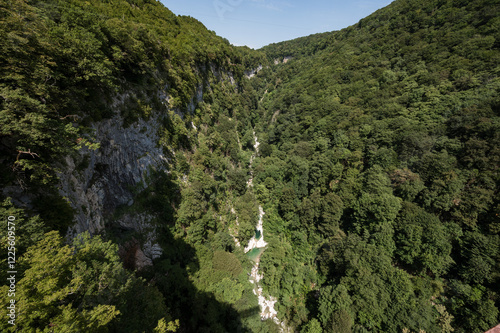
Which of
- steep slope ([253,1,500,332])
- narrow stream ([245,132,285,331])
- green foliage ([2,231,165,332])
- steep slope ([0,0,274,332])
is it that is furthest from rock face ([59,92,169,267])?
steep slope ([253,1,500,332])

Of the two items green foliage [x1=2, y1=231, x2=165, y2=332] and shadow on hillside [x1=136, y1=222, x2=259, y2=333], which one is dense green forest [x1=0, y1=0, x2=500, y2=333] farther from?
shadow on hillside [x1=136, y1=222, x2=259, y2=333]

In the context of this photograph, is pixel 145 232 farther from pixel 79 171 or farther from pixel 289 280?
pixel 289 280

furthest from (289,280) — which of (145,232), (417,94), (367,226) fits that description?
(417,94)

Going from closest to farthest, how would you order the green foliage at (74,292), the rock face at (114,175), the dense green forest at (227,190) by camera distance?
the green foliage at (74,292)
the dense green forest at (227,190)
the rock face at (114,175)

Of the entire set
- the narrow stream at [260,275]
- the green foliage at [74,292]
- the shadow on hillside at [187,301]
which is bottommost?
the narrow stream at [260,275]

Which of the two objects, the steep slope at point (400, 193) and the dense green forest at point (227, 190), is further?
the steep slope at point (400, 193)

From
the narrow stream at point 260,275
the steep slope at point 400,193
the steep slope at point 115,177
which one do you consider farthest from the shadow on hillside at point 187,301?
the steep slope at point 400,193

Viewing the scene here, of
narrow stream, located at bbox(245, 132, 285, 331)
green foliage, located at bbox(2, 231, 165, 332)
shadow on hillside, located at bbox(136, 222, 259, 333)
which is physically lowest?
narrow stream, located at bbox(245, 132, 285, 331)

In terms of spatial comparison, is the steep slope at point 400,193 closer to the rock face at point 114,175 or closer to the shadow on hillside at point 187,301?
the shadow on hillside at point 187,301
